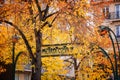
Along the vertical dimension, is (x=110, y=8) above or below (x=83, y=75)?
above

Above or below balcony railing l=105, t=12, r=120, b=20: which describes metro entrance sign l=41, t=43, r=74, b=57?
below

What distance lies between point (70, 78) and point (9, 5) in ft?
95.4

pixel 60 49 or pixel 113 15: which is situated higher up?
pixel 113 15

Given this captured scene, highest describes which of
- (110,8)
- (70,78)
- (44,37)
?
(110,8)

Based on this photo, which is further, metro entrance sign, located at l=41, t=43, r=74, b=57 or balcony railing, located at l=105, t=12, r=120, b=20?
balcony railing, located at l=105, t=12, r=120, b=20

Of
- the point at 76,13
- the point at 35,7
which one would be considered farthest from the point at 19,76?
the point at 76,13

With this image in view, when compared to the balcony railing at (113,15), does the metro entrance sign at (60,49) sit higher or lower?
lower

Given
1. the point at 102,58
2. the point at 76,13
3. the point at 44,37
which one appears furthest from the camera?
the point at 102,58

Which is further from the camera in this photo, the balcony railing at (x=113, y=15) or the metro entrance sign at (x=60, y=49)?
the balcony railing at (x=113, y=15)

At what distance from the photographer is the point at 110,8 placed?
58312 millimetres

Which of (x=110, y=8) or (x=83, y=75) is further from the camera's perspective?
(x=110, y=8)

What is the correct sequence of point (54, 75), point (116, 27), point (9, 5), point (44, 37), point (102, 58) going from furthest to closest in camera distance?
1. point (116, 27)
2. point (102, 58)
3. point (54, 75)
4. point (44, 37)
5. point (9, 5)

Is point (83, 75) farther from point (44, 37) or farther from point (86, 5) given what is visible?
point (86, 5)

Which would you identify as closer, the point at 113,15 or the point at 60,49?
the point at 60,49
